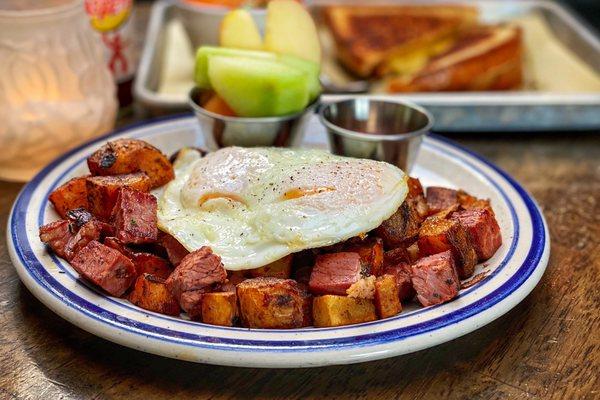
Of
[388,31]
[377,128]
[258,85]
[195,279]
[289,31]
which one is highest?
[289,31]

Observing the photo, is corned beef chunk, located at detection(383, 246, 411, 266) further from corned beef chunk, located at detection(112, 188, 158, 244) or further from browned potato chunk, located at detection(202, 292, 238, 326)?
corned beef chunk, located at detection(112, 188, 158, 244)

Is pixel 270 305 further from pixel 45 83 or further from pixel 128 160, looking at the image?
pixel 45 83

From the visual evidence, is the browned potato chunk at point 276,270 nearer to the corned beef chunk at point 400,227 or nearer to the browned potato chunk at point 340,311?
the browned potato chunk at point 340,311

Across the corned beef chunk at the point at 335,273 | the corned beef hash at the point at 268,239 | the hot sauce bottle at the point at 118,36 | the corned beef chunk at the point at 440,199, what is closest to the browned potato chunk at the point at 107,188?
the corned beef hash at the point at 268,239

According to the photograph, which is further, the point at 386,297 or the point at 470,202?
the point at 470,202

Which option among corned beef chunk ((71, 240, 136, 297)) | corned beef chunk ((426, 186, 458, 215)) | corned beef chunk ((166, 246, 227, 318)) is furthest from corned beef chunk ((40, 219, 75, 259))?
corned beef chunk ((426, 186, 458, 215))

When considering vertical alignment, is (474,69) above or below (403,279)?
below

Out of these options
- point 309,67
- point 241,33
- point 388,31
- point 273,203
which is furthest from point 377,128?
point 388,31

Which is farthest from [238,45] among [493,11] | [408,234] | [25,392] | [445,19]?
[493,11]

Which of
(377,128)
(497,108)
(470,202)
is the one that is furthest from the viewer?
(497,108)
